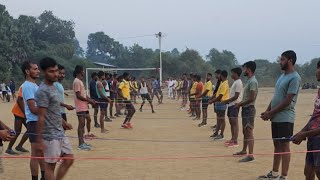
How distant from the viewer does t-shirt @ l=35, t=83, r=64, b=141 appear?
480 cm

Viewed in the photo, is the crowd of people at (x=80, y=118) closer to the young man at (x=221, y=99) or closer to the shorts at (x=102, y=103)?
the young man at (x=221, y=99)

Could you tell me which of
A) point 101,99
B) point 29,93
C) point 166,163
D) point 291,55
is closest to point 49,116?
point 29,93

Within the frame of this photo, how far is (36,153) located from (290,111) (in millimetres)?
3601

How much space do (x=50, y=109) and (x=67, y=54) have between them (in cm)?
6257

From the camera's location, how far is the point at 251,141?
767 centimetres

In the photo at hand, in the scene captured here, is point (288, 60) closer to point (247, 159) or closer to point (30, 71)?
point (247, 159)

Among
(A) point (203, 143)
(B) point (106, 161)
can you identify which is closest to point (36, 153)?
(B) point (106, 161)

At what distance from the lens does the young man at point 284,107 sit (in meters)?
5.67

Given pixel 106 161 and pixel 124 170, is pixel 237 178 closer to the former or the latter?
pixel 124 170

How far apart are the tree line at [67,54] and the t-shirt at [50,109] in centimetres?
3803

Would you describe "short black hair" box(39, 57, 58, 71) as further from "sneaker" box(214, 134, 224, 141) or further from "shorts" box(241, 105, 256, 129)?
"sneaker" box(214, 134, 224, 141)

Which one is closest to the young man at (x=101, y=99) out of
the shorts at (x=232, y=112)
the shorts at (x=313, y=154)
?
the shorts at (x=232, y=112)

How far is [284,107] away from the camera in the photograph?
568cm

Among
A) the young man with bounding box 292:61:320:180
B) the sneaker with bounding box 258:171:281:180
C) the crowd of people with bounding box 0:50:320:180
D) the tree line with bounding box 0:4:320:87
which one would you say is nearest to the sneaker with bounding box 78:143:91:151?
the crowd of people with bounding box 0:50:320:180
